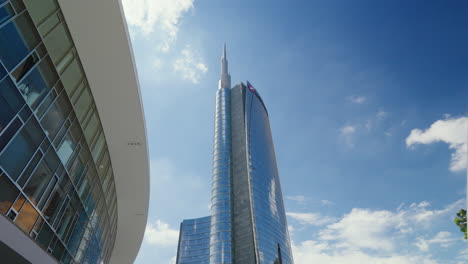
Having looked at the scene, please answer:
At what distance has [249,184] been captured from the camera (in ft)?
360

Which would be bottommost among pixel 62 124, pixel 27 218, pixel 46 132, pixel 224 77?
pixel 27 218

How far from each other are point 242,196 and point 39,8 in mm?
109076

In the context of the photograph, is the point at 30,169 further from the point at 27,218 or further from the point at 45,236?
the point at 45,236

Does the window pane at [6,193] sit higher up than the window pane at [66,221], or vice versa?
the window pane at [66,221]

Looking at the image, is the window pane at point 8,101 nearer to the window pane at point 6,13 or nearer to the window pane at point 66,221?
the window pane at point 6,13

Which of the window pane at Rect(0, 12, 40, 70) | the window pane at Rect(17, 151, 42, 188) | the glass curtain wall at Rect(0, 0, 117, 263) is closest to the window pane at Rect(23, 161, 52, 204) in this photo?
the glass curtain wall at Rect(0, 0, 117, 263)

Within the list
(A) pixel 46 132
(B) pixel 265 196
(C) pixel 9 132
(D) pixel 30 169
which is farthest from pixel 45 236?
(B) pixel 265 196

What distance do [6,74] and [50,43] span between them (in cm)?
329

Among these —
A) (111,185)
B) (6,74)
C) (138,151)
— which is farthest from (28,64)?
(111,185)

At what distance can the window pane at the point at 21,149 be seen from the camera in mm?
9067

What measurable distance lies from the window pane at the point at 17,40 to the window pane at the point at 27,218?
16.0 ft

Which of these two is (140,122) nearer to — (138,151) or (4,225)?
(138,151)

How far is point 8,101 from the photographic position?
893 centimetres

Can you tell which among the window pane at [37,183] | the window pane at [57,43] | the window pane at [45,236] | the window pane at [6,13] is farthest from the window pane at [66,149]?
the window pane at [6,13]
